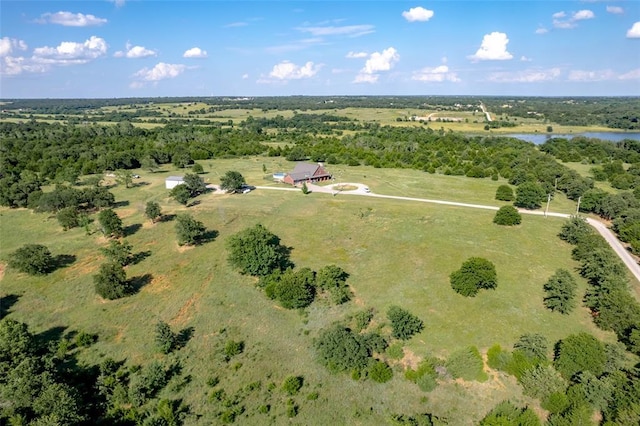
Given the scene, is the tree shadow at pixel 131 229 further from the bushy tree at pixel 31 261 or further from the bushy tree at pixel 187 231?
the bushy tree at pixel 31 261

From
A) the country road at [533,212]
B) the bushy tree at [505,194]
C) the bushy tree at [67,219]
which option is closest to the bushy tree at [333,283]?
the country road at [533,212]

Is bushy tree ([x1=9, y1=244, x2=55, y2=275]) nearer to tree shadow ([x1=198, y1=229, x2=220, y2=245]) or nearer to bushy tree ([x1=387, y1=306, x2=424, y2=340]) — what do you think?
tree shadow ([x1=198, y1=229, x2=220, y2=245])

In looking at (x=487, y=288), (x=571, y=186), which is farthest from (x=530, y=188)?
(x=487, y=288)

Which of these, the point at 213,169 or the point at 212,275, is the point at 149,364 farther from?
the point at 213,169

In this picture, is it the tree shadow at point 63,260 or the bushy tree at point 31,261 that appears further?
the tree shadow at point 63,260

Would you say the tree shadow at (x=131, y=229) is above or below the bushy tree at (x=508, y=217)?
below

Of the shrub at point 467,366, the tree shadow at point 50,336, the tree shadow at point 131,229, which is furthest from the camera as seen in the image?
the tree shadow at point 131,229
